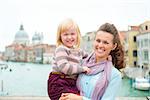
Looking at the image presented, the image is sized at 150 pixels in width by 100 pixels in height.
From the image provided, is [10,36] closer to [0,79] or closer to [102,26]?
[0,79]

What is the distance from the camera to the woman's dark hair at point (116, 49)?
961mm

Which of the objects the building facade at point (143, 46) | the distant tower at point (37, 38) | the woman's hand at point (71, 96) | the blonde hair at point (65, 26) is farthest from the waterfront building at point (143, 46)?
the woman's hand at point (71, 96)

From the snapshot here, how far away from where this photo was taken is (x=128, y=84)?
4.11 m

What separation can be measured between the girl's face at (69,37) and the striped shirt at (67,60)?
0.07ft

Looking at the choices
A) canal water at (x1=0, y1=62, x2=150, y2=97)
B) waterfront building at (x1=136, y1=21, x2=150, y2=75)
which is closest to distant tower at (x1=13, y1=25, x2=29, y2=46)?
canal water at (x1=0, y1=62, x2=150, y2=97)

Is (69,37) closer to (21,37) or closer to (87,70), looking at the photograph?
(87,70)

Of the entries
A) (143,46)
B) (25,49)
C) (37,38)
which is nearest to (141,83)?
(143,46)

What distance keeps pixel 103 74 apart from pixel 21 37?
2759 millimetres

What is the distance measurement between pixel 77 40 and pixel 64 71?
132 millimetres

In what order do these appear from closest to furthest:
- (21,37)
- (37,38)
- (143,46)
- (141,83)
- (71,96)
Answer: (71,96) → (21,37) → (37,38) → (143,46) → (141,83)

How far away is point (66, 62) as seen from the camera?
100cm

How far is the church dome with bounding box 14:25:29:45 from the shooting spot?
3555mm

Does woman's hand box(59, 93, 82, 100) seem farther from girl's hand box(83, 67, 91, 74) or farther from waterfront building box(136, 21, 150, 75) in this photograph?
waterfront building box(136, 21, 150, 75)

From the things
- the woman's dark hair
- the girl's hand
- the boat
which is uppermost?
the woman's dark hair
